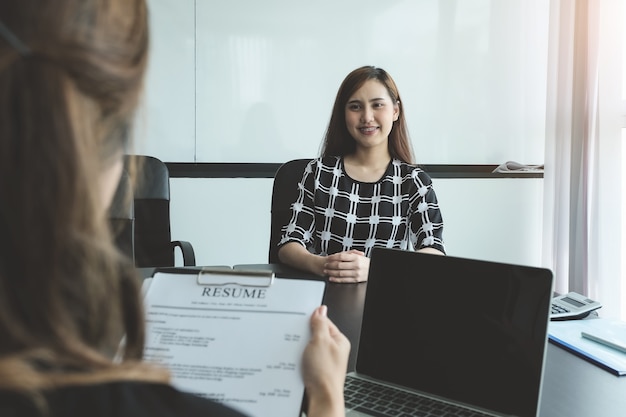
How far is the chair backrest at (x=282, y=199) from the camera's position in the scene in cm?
213

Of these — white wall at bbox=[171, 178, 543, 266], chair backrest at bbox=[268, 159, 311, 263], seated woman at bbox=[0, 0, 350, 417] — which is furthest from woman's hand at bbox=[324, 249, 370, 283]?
white wall at bbox=[171, 178, 543, 266]

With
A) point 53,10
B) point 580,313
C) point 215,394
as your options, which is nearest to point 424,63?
point 580,313

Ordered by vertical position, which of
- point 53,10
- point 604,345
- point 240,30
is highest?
point 240,30

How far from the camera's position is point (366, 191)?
6.79 feet

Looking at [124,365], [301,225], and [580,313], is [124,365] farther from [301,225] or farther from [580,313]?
[301,225]

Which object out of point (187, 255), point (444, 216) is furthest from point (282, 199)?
point (444, 216)

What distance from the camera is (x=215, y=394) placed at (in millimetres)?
739

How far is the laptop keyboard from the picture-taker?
0.84 m

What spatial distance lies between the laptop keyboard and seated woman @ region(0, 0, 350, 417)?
1.41 feet

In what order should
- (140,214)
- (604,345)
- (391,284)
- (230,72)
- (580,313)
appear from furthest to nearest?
(230,72), (140,214), (580,313), (604,345), (391,284)

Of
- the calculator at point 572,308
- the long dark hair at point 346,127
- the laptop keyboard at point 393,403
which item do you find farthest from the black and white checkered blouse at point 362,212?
the laptop keyboard at point 393,403

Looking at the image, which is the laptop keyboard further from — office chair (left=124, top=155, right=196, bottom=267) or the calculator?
office chair (left=124, top=155, right=196, bottom=267)

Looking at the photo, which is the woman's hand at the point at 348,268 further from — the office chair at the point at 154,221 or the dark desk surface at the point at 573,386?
the office chair at the point at 154,221

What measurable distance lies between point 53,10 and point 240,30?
2.66 metres
